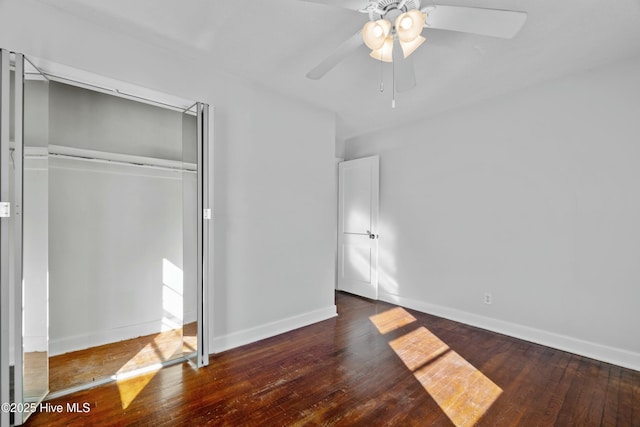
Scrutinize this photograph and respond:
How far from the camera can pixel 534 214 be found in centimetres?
290

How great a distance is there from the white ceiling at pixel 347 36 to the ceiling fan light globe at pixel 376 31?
350mm

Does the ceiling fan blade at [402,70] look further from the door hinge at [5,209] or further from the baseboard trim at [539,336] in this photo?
the baseboard trim at [539,336]

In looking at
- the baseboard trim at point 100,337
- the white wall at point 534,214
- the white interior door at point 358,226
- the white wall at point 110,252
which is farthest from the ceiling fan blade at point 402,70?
the baseboard trim at point 100,337

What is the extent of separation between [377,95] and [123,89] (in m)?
2.34

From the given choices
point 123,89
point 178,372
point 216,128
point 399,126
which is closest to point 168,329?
point 178,372

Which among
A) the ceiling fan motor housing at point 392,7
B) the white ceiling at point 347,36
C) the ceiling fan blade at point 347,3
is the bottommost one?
the ceiling fan blade at point 347,3

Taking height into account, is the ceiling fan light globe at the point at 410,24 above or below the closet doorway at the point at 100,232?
above

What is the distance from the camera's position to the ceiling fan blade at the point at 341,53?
5.60 ft

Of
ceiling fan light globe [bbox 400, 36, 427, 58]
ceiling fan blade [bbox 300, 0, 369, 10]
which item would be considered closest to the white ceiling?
ceiling fan light globe [bbox 400, 36, 427, 58]

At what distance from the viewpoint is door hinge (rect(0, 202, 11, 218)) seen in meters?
1.61

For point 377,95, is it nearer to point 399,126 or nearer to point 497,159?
point 399,126

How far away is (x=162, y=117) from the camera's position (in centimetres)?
284

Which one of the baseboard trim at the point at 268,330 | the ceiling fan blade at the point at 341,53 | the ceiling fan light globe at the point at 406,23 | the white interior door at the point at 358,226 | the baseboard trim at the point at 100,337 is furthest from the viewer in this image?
the white interior door at the point at 358,226

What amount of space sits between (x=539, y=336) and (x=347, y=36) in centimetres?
325
